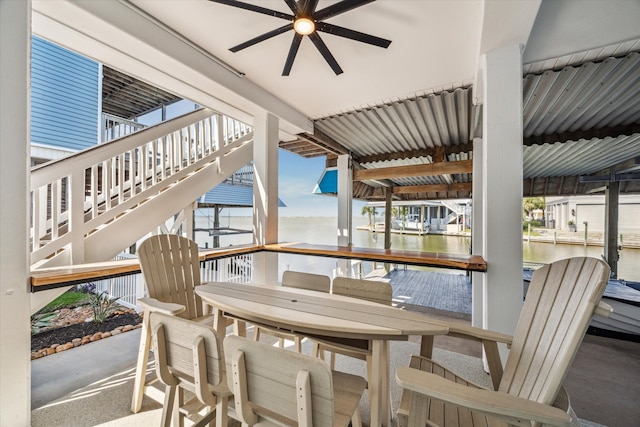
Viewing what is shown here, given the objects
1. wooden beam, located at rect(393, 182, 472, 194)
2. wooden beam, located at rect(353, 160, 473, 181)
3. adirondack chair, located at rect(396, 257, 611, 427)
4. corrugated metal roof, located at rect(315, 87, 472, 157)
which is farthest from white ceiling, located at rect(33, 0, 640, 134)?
wooden beam, located at rect(393, 182, 472, 194)

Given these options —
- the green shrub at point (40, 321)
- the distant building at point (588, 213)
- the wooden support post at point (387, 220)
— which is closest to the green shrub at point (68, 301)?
the green shrub at point (40, 321)

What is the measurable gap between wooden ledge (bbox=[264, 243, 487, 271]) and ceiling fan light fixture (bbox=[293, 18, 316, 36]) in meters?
2.29

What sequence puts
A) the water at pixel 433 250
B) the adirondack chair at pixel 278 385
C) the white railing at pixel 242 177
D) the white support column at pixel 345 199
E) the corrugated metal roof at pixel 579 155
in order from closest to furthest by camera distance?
1. the adirondack chair at pixel 278 385
2. the corrugated metal roof at pixel 579 155
3. the white support column at pixel 345 199
4. the water at pixel 433 250
5. the white railing at pixel 242 177

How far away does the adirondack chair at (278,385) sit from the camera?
0.84 metres

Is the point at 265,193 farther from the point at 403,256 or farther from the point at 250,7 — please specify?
the point at 250,7

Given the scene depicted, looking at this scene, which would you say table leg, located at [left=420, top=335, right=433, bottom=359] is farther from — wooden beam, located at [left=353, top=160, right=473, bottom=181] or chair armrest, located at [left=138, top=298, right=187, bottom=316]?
wooden beam, located at [left=353, top=160, right=473, bottom=181]

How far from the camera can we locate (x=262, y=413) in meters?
1.03

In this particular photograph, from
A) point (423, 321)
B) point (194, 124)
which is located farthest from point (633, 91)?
point (194, 124)

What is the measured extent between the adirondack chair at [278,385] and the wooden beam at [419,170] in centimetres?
481

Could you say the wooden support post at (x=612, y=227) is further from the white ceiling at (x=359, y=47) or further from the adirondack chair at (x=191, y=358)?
the adirondack chair at (x=191, y=358)

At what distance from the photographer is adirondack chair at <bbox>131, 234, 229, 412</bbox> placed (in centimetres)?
186

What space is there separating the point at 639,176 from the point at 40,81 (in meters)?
11.2

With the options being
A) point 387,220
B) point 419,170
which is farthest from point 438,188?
point 419,170

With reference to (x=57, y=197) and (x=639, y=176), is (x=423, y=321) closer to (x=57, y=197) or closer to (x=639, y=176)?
(x=57, y=197)
